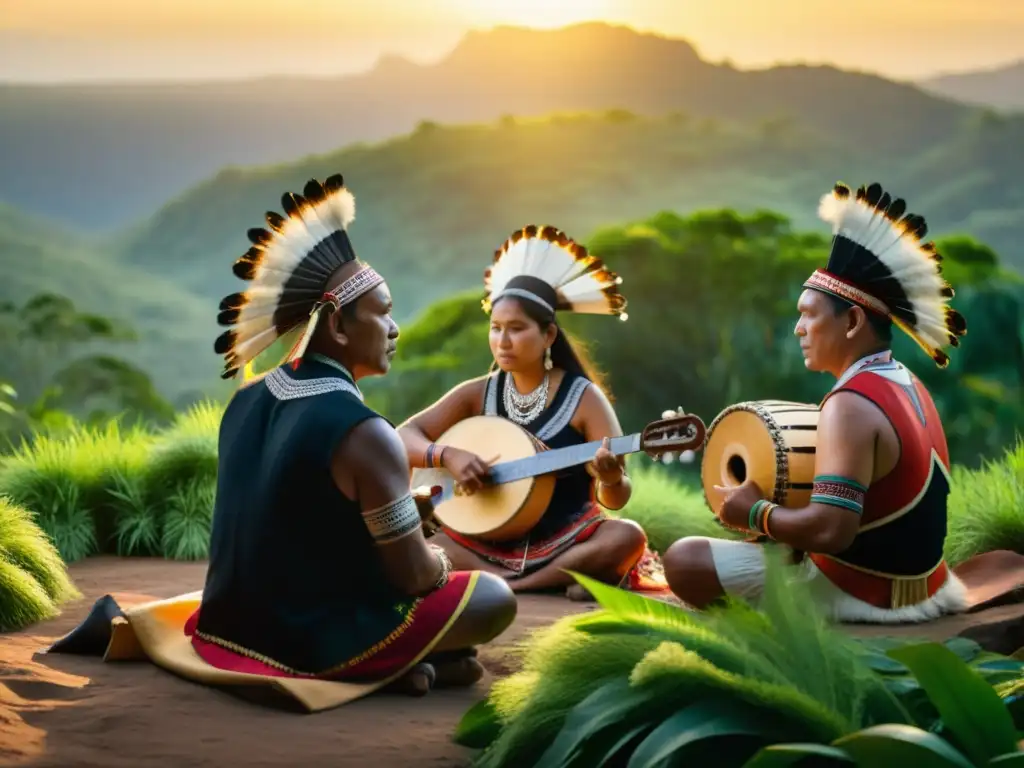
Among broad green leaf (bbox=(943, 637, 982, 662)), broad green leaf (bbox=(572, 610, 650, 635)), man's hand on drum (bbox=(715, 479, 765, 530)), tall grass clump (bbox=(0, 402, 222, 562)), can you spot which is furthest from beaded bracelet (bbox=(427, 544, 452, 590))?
tall grass clump (bbox=(0, 402, 222, 562))

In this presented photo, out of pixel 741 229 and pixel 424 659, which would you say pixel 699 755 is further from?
pixel 741 229

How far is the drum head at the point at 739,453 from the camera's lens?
15.9 feet

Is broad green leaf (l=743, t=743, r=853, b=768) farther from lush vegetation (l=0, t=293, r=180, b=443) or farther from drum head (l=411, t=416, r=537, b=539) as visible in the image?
lush vegetation (l=0, t=293, r=180, b=443)

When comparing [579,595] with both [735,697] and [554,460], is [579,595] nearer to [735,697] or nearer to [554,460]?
[554,460]

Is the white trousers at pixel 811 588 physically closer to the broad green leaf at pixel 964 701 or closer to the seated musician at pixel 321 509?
the seated musician at pixel 321 509

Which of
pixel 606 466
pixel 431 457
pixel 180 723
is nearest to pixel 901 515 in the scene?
pixel 606 466

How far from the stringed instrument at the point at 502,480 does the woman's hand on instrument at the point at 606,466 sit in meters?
0.07

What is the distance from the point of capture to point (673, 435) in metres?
5.07

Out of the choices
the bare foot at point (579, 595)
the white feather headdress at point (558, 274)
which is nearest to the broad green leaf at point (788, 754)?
the bare foot at point (579, 595)

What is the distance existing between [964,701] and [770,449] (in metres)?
1.72

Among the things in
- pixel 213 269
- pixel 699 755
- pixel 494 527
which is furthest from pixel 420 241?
pixel 699 755

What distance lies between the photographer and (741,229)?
13086 millimetres

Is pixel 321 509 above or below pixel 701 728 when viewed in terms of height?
above

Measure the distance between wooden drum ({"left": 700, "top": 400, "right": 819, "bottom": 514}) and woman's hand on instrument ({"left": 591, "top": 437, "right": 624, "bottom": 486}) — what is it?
1.61 ft
